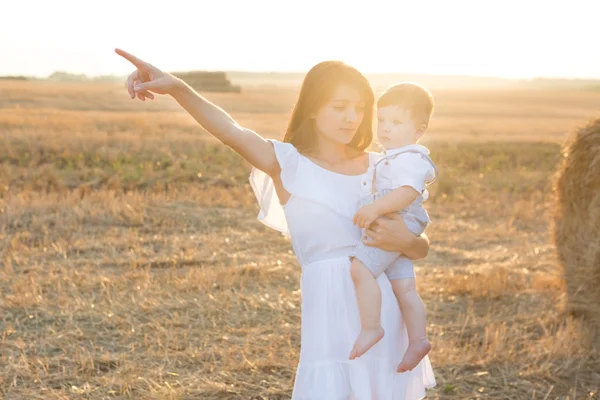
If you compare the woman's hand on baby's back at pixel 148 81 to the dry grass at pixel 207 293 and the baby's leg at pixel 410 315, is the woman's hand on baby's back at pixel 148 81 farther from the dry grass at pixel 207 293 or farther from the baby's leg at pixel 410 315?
the dry grass at pixel 207 293

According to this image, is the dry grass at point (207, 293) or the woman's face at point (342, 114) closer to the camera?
the woman's face at point (342, 114)

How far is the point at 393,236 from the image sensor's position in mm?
2742

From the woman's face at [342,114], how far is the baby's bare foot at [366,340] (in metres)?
0.77

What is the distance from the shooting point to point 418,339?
2838 mm

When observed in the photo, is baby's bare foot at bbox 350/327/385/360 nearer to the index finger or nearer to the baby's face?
the baby's face

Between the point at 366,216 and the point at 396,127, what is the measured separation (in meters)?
0.39

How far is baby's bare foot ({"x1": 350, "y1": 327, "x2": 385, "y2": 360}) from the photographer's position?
2.73 meters

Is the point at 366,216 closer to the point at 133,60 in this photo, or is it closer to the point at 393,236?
the point at 393,236

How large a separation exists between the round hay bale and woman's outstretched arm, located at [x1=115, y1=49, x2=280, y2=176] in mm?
3846

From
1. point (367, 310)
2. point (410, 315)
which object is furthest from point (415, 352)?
point (367, 310)

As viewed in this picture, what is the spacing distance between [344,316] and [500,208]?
885 centimetres

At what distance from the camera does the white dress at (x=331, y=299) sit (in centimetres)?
288

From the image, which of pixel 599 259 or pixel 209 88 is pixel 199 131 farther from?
pixel 209 88

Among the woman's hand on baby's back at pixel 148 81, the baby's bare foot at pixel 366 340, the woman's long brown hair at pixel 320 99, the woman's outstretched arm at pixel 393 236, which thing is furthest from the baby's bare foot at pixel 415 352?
the woman's hand on baby's back at pixel 148 81
